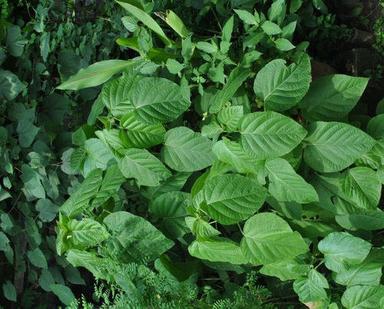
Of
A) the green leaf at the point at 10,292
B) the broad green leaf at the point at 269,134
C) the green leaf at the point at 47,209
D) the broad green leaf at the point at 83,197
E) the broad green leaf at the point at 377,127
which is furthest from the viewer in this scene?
the green leaf at the point at 10,292

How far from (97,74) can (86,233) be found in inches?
18.4

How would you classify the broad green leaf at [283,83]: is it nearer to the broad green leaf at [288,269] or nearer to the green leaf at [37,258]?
the broad green leaf at [288,269]

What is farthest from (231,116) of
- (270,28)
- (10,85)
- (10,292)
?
(10,292)

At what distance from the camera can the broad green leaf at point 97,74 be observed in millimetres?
1536

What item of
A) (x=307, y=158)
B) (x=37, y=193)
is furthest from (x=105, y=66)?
(x=307, y=158)

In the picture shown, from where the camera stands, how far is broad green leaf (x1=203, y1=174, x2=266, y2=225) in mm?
1305

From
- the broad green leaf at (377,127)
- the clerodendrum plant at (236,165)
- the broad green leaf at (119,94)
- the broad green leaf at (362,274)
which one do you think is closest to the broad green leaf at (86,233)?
the clerodendrum plant at (236,165)

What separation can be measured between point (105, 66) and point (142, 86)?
0.84ft

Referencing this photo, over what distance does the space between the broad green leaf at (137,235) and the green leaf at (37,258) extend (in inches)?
21.1

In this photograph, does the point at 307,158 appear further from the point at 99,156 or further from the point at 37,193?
the point at 37,193

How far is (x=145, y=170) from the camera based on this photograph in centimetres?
141

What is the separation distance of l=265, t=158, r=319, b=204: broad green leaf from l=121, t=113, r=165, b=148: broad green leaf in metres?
0.30

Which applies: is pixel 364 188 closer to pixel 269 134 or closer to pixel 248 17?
pixel 269 134

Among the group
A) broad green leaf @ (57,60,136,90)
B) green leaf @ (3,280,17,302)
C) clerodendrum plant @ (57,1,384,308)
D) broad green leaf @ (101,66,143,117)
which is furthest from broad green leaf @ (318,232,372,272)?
green leaf @ (3,280,17,302)
